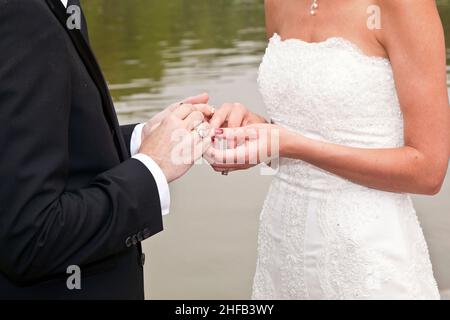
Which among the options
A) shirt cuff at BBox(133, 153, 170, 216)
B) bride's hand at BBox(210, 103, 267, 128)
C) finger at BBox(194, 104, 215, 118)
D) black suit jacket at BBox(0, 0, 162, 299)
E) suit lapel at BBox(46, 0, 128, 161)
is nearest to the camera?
black suit jacket at BBox(0, 0, 162, 299)

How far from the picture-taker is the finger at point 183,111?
2.05m

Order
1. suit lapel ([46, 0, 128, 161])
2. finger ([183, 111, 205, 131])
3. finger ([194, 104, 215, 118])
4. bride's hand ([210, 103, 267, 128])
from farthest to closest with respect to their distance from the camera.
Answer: bride's hand ([210, 103, 267, 128]), finger ([194, 104, 215, 118]), finger ([183, 111, 205, 131]), suit lapel ([46, 0, 128, 161])

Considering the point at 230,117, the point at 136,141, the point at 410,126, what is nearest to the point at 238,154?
the point at 230,117

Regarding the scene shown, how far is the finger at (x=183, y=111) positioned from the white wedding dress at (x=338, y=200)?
22.0 inches

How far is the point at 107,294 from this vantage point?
197 centimetres

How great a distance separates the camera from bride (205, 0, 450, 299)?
2.27 metres

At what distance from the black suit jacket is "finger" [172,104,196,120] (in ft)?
0.67

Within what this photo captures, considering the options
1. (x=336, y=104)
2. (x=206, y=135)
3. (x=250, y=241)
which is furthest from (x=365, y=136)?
(x=250, y=241)

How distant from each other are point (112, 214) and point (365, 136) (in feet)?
3.41

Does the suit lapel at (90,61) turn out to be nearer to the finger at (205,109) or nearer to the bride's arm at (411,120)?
the finger at (205,109)

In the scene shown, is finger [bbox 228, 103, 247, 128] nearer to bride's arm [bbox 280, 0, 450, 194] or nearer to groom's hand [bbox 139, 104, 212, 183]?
bride's arm [bbox 280, 0, 450, 194]

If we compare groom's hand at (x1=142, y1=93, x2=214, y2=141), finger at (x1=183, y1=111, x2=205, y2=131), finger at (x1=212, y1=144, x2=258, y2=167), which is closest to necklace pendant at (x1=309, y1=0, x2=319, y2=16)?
groom's hand at (x1=142, y1=93, x2=214, y2=141)

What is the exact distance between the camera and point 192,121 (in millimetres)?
2049

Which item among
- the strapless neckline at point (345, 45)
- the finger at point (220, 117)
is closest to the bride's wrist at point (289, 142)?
the finger at point (220, 117)
